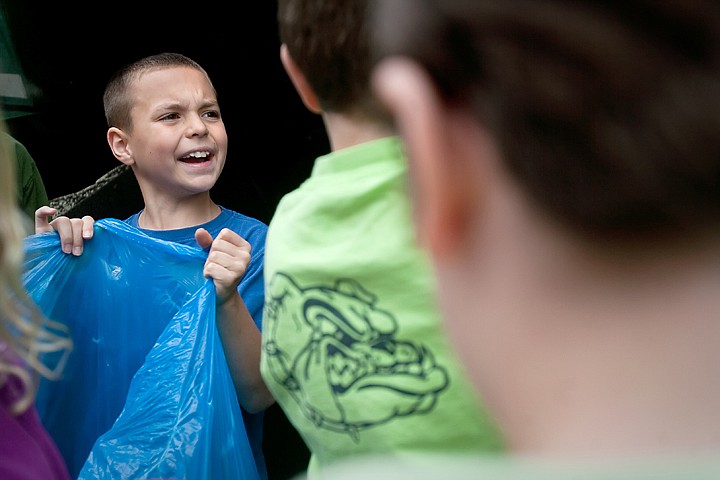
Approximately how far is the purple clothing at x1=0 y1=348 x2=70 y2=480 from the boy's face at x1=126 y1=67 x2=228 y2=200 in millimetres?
1107

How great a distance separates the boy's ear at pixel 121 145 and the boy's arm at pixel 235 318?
2.04ft

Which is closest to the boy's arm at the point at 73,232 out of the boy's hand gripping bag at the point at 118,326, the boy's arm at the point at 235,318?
the boy's hand gripping bag at the point at 118,326

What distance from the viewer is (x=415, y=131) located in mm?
336

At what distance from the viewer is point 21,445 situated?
2.65 ft

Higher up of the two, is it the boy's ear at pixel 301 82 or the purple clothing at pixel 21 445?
the boy's ear at pixel 301 82

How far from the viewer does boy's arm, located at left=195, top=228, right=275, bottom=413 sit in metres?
1.48

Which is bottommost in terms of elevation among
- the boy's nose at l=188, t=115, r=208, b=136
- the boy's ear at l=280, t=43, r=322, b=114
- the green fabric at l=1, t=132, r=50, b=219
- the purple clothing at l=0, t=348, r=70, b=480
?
the purple clothing at l=0, t=348, r=70, b=480

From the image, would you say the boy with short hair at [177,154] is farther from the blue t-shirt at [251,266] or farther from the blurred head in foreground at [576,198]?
the blurred head in foreground at [576,198]

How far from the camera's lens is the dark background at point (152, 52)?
10.1ft

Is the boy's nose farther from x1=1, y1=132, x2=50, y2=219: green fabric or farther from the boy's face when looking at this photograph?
x1=1, y1=132, x2=50, y2=219: green fabric

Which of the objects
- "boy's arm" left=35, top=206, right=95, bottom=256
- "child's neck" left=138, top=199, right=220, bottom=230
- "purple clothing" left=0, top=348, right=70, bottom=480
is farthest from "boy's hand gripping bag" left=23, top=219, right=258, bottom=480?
"purple clothing" left=0, top=348, right=70, bottom=480

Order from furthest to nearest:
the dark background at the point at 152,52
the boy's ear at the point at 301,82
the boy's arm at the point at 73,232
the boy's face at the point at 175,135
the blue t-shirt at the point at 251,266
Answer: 1. the dark background at the point at 152,52
2. the boy's face at the point at 175,135
3. the blue t-shirt at the point at 251,266
4. the boy's arm at the point at 73,232
5. the boy's ear at the point at 301,82

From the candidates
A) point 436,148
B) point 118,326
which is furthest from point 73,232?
point 436,148

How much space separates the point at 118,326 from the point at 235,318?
27cm
